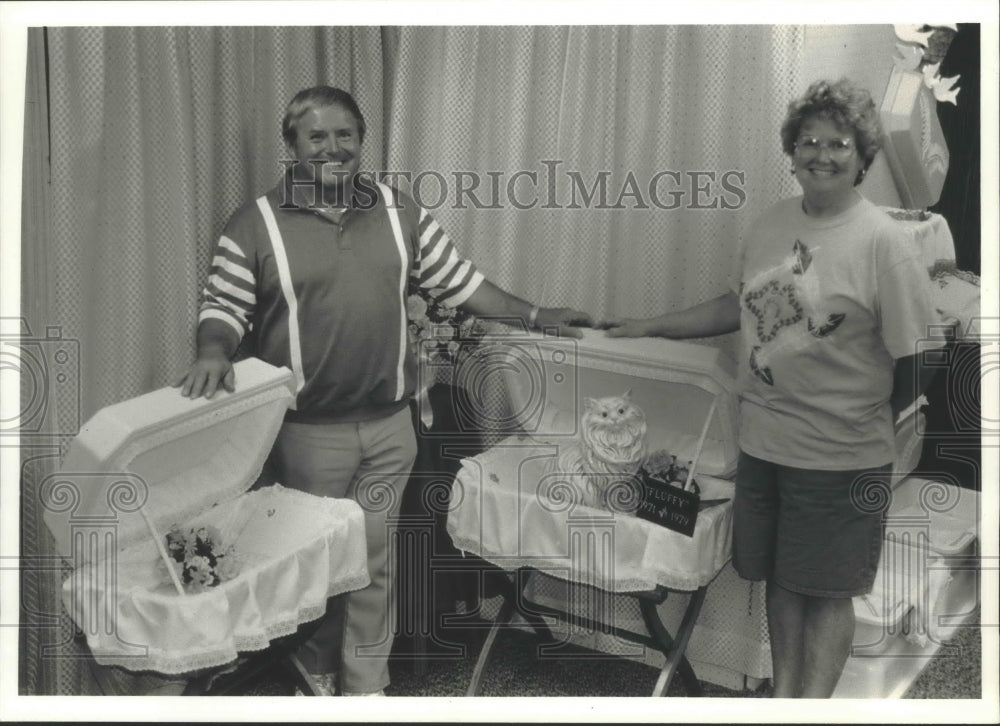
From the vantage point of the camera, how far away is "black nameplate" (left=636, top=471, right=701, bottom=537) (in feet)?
6.97

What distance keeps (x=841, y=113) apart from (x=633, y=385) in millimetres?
692

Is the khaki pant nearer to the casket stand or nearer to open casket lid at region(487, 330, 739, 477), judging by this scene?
the casket stand

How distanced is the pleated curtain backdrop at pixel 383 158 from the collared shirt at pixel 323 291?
0.06 metres

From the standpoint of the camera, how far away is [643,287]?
7.45 feet

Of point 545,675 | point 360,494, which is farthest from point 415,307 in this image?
point 545,675

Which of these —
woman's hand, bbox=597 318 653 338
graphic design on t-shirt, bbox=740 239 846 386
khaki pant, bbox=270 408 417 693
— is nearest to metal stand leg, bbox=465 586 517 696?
khaki pant, bbox=270 408 417 693

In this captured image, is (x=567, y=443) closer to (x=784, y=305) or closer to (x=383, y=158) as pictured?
(x=784, y=305)

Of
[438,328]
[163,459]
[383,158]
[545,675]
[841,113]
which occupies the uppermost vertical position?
[841,113]

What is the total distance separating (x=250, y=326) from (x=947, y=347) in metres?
1.43

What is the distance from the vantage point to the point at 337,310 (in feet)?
6.86

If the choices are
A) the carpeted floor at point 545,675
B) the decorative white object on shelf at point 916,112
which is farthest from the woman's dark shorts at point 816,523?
the decorative white object on shelf at point 916,112

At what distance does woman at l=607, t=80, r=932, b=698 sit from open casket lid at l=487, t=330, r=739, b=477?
0.15 ft

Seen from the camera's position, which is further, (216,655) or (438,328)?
(438,328)

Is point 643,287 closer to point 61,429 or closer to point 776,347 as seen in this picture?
point 776,347
